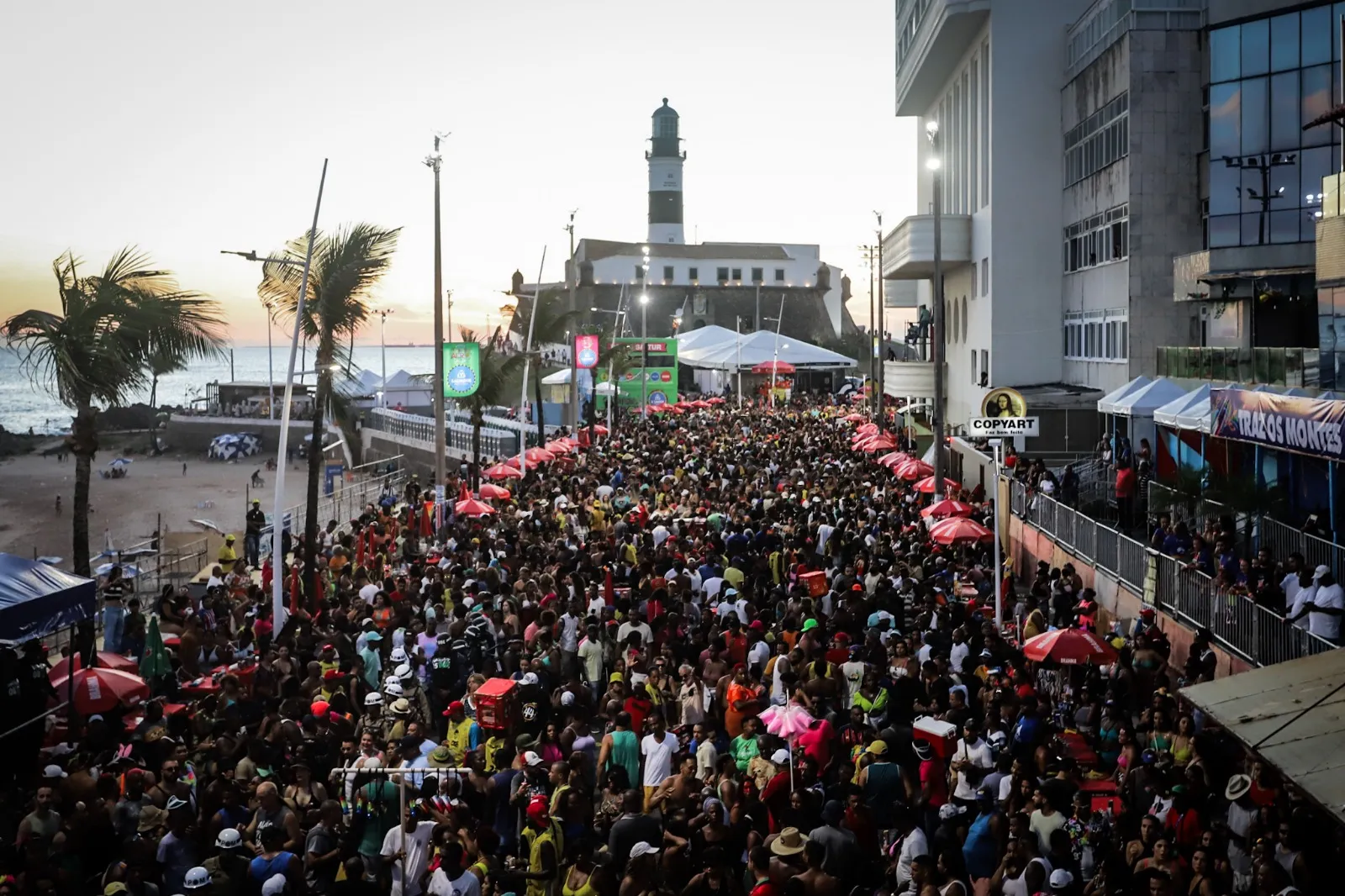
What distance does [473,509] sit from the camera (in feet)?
81.5

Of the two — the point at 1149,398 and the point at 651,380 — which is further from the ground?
the point at 651,380

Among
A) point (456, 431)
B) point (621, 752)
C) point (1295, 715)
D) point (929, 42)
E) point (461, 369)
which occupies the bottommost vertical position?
point (621, 752)

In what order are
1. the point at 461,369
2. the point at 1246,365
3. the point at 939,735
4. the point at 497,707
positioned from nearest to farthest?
1. the point at 939,735
2. the point at 497,707
3. the point at 1246,365
4. the point at 461,369

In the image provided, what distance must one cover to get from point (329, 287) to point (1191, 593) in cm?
1394

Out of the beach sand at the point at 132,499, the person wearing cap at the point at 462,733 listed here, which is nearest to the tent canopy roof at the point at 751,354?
the beach sand at the point at 132,499

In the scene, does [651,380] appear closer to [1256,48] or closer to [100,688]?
[1256,48]

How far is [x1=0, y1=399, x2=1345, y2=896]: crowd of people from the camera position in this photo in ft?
28.3

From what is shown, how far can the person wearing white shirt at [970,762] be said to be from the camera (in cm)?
978

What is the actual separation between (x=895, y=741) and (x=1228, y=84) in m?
20.4

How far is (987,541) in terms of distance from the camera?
21266mm

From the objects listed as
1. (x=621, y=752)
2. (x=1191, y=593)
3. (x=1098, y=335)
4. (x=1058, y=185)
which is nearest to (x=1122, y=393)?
(x=1098, y=335)

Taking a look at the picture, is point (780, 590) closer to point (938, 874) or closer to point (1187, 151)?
point (938, 874)

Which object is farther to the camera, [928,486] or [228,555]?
[928,486]

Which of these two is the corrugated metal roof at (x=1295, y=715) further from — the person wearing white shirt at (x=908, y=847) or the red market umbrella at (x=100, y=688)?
the red market umbrella at (x=100, y=688)
